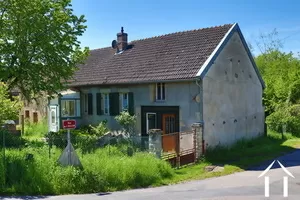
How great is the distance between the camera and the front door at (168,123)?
21734mm

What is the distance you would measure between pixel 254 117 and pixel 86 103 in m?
12.3

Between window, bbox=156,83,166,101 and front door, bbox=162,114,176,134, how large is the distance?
1091mm

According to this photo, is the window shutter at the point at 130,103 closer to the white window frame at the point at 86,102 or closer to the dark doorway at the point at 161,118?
the dark doorway at the point at 161,118

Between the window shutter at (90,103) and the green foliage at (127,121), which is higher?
the window shutter at (90,103)

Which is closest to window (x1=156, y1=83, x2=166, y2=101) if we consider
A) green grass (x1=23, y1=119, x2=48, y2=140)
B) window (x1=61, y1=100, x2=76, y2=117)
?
window (x1=61, y1=100, x2=76, y2=117)

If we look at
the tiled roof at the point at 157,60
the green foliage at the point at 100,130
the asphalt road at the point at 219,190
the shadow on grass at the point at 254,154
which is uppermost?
the tiled roof at the point at 157,60

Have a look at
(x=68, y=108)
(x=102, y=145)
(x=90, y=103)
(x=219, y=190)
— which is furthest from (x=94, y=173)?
(x=68, y=108)

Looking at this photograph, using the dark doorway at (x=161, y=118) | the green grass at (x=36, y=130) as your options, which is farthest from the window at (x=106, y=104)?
the green grass at (x=36, y=130)

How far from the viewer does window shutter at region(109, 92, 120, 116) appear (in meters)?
24.7

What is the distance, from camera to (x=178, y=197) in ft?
36.9

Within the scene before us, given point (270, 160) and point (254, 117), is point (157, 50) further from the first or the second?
point (270, 160)

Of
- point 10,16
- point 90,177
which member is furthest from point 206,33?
point 90,177

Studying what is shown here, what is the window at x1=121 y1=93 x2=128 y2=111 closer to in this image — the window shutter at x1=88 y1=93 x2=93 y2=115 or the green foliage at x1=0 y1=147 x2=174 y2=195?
the window shutter at x1=88 y1=93 x2=93 y2=115

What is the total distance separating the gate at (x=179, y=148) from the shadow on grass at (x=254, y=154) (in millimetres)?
1034
